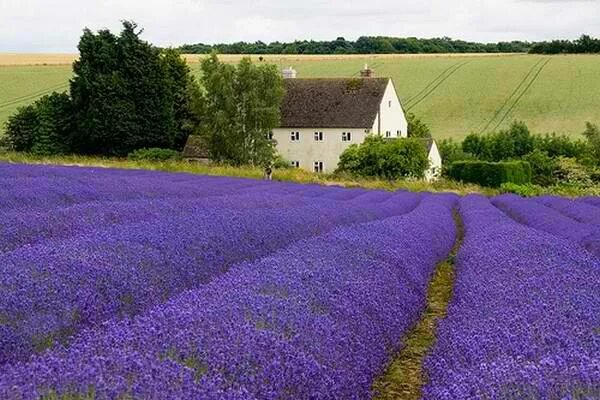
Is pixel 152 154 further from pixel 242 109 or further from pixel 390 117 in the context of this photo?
pixel 390 117

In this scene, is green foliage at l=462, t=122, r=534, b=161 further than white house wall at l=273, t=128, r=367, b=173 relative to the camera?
Yes

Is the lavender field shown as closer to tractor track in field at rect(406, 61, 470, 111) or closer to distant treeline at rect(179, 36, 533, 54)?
Answer: tractor track in field at rect(406, 61, 470, 111)

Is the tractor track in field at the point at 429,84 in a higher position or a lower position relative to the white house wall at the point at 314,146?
higher

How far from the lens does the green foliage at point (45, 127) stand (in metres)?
40.5

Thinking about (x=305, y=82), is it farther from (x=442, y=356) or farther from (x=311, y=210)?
(x=442, y=356)

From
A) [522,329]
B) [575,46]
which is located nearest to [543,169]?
[522,329]

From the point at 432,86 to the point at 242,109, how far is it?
3265 centimetres

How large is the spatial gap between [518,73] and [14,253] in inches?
2777

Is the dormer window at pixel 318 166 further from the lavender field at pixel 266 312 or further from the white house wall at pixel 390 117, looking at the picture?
the lavender field at pixel 266 312

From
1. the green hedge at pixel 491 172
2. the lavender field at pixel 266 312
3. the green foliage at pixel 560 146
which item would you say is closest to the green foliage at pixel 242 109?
the green hedge at pixel 491 172

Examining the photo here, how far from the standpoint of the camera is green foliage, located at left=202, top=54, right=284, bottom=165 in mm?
39312

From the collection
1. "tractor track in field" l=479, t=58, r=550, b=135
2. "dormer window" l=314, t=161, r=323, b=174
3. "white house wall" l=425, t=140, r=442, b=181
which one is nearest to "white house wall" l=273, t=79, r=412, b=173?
"dormer window" l=314, t=161, r=323, b=174

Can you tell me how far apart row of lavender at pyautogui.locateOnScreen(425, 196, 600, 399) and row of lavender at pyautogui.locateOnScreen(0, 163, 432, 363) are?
2184 millimetres

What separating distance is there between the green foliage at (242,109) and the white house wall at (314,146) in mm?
3705
